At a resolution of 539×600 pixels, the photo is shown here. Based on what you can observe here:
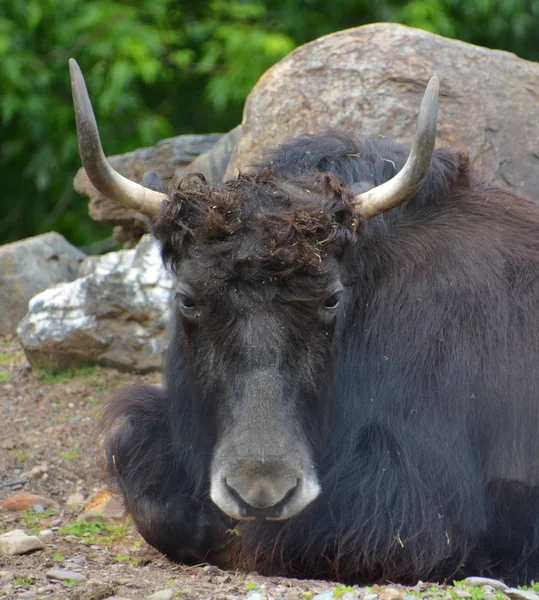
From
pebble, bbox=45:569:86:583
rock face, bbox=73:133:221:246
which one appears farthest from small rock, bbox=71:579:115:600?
rock face, bbox=73:133:221:246

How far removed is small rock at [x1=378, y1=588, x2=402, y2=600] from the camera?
10.9 feet

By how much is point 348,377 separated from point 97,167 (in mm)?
1396

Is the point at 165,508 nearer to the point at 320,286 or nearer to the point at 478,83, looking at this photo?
the point at 320,286

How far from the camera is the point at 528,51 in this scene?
37.2 ft

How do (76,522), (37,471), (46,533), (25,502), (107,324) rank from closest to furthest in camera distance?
(46,533) < (76,522) < (25,502) < (37,471) < (107,324)

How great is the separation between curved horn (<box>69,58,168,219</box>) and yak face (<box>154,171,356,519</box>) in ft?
0.53

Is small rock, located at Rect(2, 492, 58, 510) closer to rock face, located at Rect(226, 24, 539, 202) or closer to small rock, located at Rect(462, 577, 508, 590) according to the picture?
small rock, located at Rect(462, 577, 508, 590)

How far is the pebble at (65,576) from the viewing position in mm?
3703

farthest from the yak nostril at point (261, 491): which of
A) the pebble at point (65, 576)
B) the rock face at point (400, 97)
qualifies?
the rock face at point (400, 97)

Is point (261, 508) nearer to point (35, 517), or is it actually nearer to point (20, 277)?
point (35, 517)

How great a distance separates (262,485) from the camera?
141 inches

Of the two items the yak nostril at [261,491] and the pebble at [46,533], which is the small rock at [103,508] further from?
the yak nostril at [261,491]

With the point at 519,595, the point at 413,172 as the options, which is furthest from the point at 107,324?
the point at 519,595

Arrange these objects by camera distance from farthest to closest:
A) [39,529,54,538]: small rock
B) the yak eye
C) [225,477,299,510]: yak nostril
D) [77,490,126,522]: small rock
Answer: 1. [77,490,126,522]: small rock
2. [39,529,54,538]: small rock
3. the yak eye
4. [225,477,299,510]: yak nostril
